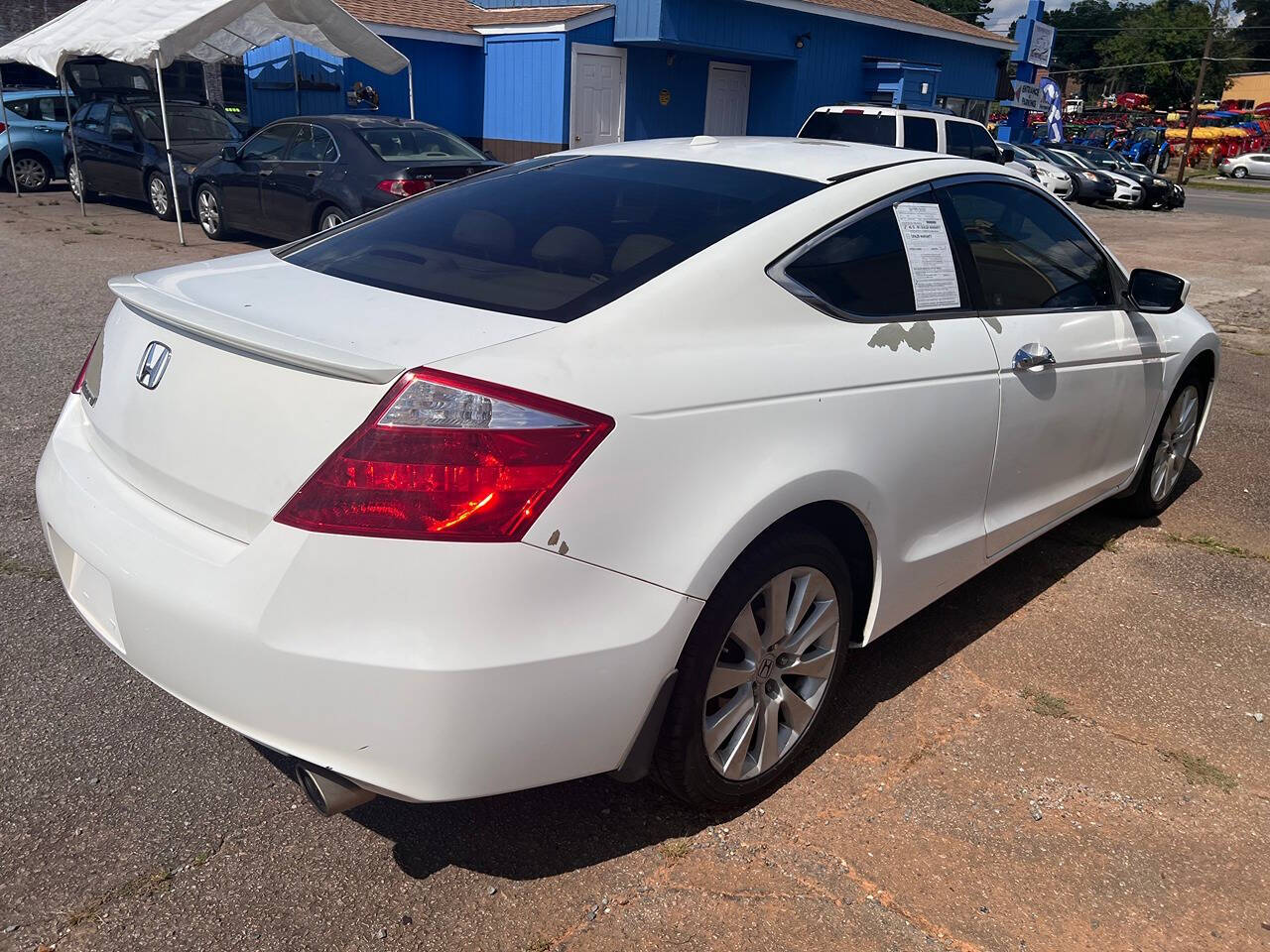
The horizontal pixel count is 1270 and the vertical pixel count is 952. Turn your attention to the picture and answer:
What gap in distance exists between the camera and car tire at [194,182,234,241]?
38.9 ft

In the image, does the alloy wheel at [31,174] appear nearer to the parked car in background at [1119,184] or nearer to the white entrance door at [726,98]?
the white entrance door at [726,98]

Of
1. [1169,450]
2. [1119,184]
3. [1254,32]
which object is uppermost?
[1254,32]

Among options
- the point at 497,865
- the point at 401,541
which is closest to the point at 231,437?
the point at 401,541

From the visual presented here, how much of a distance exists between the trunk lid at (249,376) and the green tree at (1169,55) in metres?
85.8

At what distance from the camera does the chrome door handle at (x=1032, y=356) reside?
10.2 feet

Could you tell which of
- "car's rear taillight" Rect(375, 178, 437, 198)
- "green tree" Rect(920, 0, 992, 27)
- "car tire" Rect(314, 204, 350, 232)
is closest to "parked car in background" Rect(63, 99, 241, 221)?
"car tire" Rect(314, 204, 350, 232)

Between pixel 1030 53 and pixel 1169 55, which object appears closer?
pixel 1030 53

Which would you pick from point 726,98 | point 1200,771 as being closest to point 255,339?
point 1200,771

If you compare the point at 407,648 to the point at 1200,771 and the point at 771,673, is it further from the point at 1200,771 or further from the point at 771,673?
the point at 1200,771

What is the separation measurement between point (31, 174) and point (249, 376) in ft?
58.6

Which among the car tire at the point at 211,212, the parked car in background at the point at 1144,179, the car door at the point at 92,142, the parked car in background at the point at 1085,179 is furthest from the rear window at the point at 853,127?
the parked car in background at the point at 1144,179

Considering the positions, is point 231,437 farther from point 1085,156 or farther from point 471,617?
point 1085,156

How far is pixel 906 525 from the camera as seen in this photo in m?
2.79

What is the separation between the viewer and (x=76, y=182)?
48.9 feet
